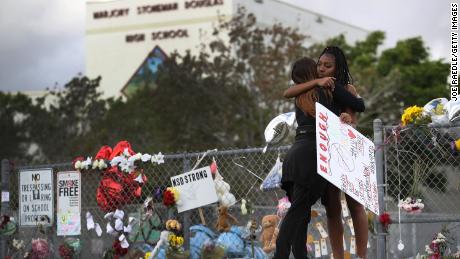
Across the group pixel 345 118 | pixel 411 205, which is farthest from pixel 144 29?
pixel 345 118

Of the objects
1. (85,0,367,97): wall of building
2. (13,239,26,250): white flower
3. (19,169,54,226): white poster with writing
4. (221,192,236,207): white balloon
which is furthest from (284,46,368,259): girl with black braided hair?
(85,0,367,97): wall of building

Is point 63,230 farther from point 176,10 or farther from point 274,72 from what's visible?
point 176,10

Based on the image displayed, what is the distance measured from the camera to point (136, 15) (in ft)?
207

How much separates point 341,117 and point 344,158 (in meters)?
0.30

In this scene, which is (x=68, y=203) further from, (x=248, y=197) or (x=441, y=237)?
(x=441, y=237)

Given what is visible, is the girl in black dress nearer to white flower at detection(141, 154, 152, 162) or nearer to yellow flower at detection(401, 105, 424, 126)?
yellow flower at detection(401, 105, 424, 126)

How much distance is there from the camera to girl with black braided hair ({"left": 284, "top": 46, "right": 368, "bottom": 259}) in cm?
562

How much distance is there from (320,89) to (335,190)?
685 millimetres

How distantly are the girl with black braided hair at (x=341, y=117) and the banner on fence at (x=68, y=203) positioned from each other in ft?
12.1

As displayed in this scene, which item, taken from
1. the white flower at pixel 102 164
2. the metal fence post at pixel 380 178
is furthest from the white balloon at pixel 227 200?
the metal fence post at pixel 380 178

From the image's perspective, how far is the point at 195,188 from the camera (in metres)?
7.98

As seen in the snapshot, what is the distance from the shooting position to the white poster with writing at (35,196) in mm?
8953

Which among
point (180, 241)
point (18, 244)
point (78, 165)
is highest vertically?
point (78, 165)

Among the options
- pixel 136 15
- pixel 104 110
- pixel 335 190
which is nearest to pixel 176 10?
pixel 136 15
